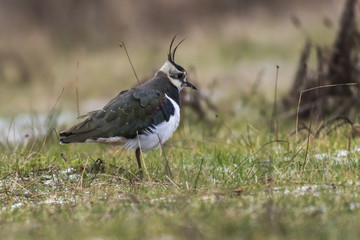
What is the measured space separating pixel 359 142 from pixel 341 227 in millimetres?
3088

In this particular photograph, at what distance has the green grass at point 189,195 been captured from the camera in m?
3.38

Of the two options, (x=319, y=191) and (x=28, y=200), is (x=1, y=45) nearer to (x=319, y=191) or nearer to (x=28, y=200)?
(x=28, y=200)

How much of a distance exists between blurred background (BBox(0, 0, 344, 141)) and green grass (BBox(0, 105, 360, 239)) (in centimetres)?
729

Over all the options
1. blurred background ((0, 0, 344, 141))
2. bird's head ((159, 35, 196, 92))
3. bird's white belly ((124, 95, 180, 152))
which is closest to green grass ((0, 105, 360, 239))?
bird's white belly ((124, 95, 180, 152))

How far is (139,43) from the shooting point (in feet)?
66.9

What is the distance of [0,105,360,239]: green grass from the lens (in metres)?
3.38

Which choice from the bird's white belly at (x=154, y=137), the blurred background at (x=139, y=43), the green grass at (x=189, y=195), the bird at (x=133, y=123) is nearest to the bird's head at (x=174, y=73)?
the bird at (x=133, y=123)

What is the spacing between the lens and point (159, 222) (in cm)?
353

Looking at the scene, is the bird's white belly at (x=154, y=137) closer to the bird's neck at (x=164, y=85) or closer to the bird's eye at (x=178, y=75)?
the bird's neck at (x=164, y=85)

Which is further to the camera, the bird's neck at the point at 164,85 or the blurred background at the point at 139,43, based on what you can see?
the blurred background at the point at 139,43

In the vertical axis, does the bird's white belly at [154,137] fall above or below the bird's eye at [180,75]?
below

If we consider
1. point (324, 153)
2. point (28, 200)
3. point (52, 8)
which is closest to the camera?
point (28, 200)

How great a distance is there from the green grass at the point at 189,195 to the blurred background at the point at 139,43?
23.9 ft

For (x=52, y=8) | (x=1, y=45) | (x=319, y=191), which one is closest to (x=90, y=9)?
(x=52, y=8)
